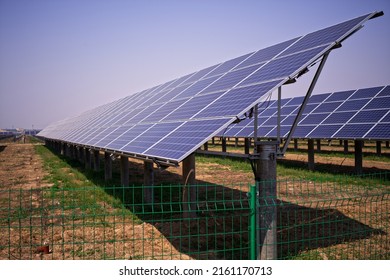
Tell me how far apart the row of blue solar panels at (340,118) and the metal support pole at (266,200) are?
9.06 m

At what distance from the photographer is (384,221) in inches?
386

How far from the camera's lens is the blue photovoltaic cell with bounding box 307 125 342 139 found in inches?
792

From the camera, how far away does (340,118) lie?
70.4 ft

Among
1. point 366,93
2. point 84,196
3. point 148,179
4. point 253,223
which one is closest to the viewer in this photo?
point 253,223

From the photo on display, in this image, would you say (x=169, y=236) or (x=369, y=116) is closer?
(x=169, y=236)

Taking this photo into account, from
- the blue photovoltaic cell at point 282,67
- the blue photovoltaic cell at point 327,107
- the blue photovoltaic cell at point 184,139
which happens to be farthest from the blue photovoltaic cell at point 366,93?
the blue photovoltaic cell at point 184,139

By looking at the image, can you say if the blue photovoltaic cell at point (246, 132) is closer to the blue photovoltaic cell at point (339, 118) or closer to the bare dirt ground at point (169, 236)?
the blue photovoltaic cell at point (339, 118)

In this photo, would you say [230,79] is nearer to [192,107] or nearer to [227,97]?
[192,107]

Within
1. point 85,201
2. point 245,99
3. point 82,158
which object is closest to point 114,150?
point 85,201

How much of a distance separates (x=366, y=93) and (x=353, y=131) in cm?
544

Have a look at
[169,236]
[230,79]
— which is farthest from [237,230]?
[230,79]

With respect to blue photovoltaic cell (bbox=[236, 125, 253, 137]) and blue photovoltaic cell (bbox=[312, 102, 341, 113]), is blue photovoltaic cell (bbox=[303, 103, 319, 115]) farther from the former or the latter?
blue photovoltaic cell (bbox=[236, 125, 253, 137])

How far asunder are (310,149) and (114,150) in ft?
42.0
